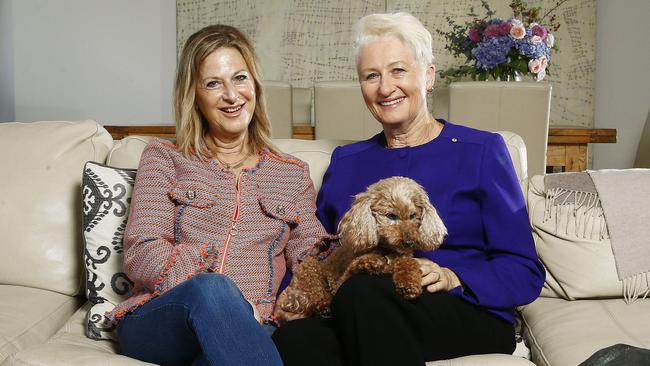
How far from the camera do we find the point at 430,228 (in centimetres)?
164

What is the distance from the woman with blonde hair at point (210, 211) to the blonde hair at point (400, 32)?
330mm

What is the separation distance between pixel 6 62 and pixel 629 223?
15.0 ft

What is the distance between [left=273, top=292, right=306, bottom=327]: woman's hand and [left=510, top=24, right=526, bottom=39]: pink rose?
2.12 m

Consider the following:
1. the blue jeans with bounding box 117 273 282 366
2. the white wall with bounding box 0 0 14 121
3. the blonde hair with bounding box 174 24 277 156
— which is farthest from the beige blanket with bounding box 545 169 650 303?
the white wall with bounding box 0 0 14 121

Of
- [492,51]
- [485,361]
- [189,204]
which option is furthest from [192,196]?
[492,51]

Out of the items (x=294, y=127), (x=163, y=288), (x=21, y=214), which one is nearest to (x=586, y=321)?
(x=163, y=288)

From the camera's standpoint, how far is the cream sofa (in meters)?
1.88

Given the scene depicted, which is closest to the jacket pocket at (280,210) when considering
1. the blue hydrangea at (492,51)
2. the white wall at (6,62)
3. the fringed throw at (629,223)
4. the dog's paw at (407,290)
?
the dog's paw at (407,290)

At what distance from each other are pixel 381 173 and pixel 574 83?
12.0 feet

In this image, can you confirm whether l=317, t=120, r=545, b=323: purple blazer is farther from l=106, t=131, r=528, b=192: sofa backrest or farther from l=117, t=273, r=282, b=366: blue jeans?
l=117, t=273, r=282, b=366: blue jeans

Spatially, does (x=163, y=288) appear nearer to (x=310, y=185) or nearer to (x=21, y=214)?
(x=310, y=185)

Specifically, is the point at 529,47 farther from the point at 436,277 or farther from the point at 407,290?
the point at 407,290

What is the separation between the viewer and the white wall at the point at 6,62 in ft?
16.8

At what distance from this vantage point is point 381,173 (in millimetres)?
1968
